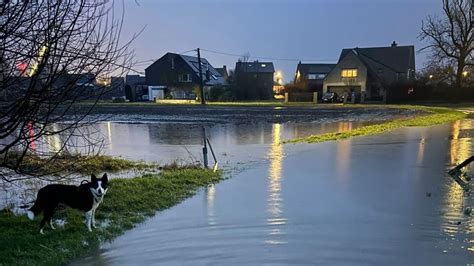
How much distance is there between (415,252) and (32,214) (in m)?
5.15

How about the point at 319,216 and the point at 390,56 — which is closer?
the point at 319,216

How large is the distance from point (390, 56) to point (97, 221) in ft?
229

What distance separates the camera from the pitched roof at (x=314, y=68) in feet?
291

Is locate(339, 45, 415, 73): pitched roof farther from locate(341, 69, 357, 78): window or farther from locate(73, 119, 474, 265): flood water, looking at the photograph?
locate(73, 119, 474, 265): flood water

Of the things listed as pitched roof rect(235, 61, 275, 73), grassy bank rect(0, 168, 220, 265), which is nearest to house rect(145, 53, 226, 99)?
pitched roof rect(235, 61, 275, 73)

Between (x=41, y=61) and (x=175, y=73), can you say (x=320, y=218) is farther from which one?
(x=175, y=73)

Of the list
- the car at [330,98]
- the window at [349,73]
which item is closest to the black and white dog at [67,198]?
the car at [330,98]

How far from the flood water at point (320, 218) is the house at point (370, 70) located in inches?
1941

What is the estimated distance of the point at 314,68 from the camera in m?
90.8

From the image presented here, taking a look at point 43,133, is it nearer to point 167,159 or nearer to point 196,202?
point 196,202

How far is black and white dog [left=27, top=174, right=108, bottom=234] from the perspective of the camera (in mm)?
5988

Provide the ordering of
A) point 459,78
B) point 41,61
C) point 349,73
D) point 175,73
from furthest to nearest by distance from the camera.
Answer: point 175,73, point 349,73, point 459,78, point 41,61

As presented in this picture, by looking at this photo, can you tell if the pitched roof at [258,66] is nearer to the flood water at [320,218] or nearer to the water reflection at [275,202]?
the water reflection at [275,202]

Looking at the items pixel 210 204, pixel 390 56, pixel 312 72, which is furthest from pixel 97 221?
pixel 312 72
